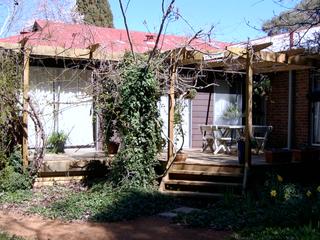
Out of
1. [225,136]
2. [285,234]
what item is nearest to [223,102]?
[225,136]

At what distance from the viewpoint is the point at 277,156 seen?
34.4 feet

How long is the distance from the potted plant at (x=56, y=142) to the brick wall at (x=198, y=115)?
13.2 feet

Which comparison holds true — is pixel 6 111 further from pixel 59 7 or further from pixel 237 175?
pixel 59 7

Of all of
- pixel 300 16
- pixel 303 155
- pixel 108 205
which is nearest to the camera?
pixel 108 205

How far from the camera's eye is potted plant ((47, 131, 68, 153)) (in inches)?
483

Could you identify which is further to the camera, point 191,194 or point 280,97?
point 280,97

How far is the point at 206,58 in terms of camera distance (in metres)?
10.5

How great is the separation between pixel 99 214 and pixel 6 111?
3117 mm

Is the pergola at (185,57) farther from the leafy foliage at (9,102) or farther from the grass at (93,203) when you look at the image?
the grass at (93,203)

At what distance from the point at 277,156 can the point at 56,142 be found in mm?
5403

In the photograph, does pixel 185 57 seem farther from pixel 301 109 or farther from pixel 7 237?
pixel 7 237

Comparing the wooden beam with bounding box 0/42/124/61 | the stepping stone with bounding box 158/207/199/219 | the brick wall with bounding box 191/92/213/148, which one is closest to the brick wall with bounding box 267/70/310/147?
Answer: the brick wall with bounding box 191/92/213/148

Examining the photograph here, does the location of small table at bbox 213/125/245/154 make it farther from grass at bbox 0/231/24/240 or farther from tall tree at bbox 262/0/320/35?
grass at bbox 0/231/24/240

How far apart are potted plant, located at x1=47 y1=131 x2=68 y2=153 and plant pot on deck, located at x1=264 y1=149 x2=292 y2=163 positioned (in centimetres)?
514
